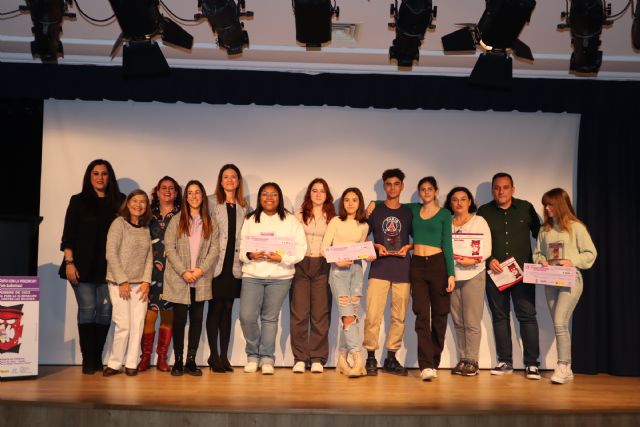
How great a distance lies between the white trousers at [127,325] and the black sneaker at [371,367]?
1922 mm

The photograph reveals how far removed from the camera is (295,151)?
6.54m

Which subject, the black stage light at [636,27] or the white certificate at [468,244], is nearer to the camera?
the black stage light at [636,27]

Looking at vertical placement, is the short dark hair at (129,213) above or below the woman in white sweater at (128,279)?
above

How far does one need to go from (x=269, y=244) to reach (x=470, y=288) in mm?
1805

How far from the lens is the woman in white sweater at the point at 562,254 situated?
5.70m

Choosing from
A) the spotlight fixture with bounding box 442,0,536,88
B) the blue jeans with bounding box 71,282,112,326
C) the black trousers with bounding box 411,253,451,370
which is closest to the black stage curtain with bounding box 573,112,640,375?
the black trousers with bounding box 411,253,451,370

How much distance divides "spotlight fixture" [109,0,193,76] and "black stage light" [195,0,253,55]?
27 centimetres

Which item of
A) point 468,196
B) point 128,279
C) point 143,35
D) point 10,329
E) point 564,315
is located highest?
point 143,35

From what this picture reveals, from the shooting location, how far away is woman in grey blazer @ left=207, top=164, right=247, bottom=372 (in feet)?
18.6

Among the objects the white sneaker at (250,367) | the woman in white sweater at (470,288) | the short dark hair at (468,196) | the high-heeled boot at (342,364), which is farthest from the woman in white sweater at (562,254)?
the white sneaker at (250,367)

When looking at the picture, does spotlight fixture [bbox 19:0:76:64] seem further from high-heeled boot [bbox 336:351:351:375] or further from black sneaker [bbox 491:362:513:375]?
black sneaker [bbox 491:362:513:375]

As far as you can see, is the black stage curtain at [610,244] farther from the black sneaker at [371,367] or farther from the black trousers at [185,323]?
the black trousers at [185,323]

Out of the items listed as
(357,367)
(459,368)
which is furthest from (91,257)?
(459,368)

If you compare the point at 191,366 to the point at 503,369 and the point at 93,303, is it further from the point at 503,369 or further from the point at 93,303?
the point at 503,369
